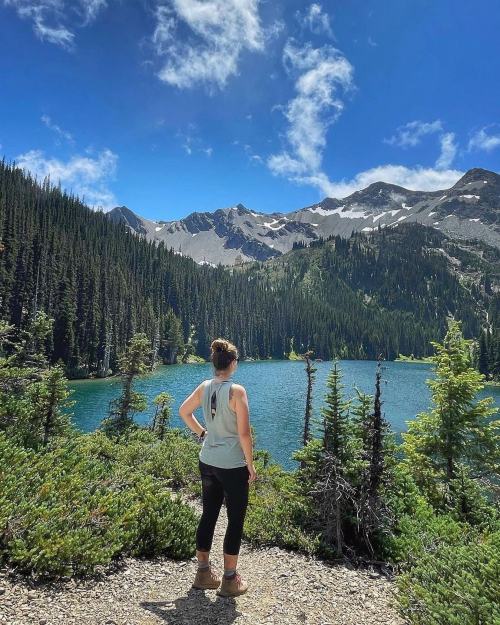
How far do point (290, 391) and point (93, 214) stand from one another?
148036mm

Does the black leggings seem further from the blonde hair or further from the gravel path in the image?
the blonde hair

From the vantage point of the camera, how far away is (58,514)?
645 centimetres

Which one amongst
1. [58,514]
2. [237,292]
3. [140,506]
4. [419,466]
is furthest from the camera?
[237,292]

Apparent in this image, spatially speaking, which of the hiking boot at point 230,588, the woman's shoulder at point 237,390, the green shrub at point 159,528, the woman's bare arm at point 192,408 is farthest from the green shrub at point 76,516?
the woman's shoulder at point 237,390

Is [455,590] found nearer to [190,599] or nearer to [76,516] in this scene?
[190,599]

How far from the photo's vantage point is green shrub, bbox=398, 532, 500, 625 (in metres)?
4.26

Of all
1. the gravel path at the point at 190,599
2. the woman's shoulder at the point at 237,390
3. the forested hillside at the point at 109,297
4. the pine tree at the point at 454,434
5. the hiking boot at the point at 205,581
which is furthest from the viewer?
the forested hillside at the point at 109,297

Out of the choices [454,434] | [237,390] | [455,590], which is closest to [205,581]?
[237,390]

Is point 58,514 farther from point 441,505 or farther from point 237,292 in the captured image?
point 237,292

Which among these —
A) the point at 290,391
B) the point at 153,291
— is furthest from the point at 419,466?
the point at 153,291

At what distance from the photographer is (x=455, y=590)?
4848 millimetres

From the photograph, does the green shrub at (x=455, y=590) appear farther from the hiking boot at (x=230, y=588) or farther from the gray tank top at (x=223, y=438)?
the gray tank top at (x=223, y=438)

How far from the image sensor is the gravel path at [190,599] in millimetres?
5086

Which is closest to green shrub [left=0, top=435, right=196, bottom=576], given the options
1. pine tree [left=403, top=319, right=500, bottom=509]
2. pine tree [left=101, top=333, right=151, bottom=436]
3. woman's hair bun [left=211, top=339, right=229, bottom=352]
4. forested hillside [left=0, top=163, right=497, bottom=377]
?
woman's hair bun [left=211, top=339, right=229, bottom=352]
